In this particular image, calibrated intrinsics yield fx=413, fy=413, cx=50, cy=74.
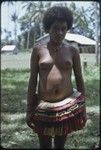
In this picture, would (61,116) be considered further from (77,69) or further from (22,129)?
(22,129)

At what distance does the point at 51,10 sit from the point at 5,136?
299 centimetres

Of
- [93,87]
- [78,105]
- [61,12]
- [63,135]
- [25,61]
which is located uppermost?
[61,12]

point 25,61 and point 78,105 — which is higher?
point 78,105

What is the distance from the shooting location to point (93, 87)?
1074cm

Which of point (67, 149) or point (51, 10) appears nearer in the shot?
point (51, 10)

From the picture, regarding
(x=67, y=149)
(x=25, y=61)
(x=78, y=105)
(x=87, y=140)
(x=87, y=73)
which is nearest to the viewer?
(x=78, y=105)

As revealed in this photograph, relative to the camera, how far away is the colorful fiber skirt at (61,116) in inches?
104

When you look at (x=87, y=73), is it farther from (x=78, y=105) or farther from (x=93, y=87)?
(x=78, y=105)

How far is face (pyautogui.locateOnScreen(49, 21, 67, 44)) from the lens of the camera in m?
2.65

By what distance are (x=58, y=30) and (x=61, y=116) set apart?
0.55 m

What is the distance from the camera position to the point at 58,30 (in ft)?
8.70

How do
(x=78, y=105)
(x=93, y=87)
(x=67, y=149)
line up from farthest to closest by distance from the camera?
1. (x=93, y=87)
2. (x=67, y=149)
3. (x=78, y=105)

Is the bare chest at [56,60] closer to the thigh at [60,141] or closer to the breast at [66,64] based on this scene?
the breast at [66,64]

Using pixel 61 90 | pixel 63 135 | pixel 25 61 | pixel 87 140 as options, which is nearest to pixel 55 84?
pixel 61 90
